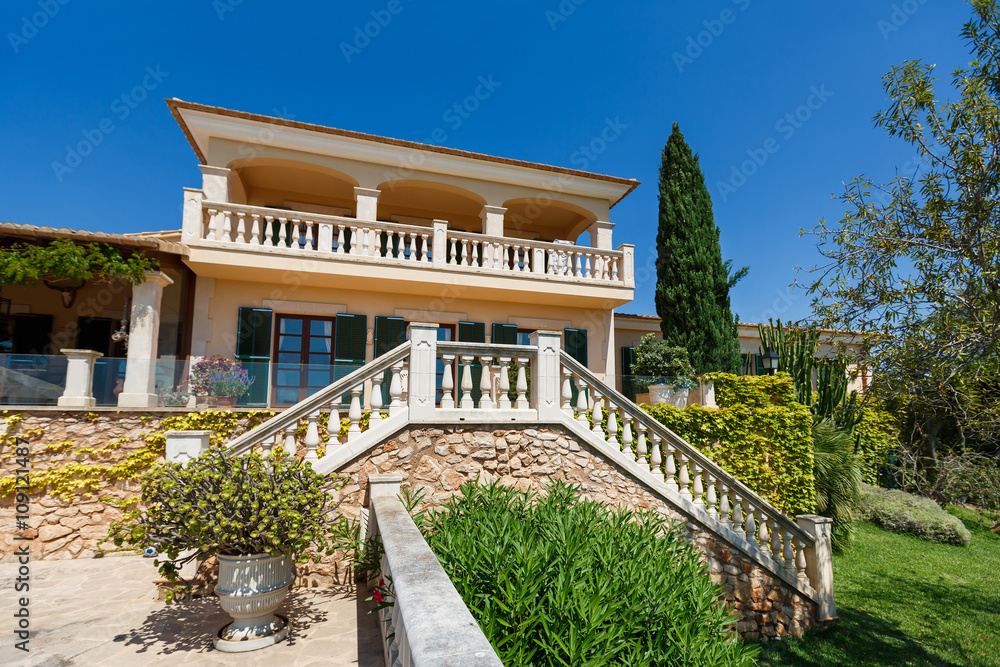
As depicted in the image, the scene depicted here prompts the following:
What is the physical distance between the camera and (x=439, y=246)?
1112cm

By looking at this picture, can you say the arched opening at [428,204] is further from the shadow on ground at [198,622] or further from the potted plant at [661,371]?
the shadow on ground at [198,622]

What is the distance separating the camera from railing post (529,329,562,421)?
6609mm

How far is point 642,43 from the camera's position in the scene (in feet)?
29.0

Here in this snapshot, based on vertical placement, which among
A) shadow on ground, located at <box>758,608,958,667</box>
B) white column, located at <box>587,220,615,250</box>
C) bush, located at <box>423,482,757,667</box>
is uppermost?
white column, located at <box>587,220,615,250</box>

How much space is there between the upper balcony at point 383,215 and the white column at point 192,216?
0.02 meters

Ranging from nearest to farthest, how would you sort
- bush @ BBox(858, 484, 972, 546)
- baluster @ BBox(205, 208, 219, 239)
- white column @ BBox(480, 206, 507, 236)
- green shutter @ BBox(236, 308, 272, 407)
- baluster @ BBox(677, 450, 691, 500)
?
1. baluster @ BBox(677, 450, 691, 500)
2. baluster @ BBox(205, 208, 219, 239)
3. green shutter @ BBox(236, 308, 272, 407)
4. bush @ BBox(858, 484, 972, 546)
5. white column @ BBox(480, 206, 507, 236)

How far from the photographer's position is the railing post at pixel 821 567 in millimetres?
7281

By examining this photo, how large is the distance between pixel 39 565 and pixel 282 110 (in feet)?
31.9

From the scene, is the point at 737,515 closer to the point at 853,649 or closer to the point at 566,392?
the point at 853,649

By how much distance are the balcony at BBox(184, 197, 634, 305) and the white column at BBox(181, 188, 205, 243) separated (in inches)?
0.8

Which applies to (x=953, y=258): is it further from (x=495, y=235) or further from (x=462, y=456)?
(x=495, y=235)

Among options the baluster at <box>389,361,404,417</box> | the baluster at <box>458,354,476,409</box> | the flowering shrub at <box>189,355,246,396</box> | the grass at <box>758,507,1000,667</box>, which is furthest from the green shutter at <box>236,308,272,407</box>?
the grass at <box>758,507,1000,667</box>

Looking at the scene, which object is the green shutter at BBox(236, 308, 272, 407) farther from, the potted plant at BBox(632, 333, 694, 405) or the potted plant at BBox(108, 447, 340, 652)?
the potted plant at BBox(632, 333, 694, 405)

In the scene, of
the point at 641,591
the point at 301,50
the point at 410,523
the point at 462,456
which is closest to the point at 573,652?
the point at 641,591
